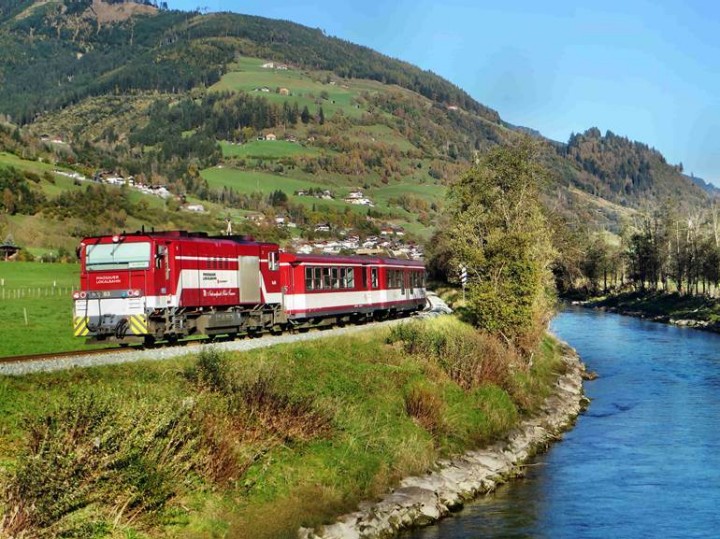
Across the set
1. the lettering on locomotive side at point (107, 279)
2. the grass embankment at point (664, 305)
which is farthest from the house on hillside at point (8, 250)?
the lettering on locomotive side at point (107, 279)

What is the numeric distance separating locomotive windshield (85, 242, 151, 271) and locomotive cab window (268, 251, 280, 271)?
9.48 metres

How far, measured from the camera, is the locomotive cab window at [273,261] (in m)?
36.7

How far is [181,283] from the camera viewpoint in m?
29.2

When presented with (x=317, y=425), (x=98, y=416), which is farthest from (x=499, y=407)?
(x=98, y=416)

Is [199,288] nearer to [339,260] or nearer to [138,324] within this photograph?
[138,324]

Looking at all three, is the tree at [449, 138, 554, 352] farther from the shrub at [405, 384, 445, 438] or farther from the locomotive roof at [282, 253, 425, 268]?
the shrub at [405, 384, 445, 438]

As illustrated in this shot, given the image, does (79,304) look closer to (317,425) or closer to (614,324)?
(317,425)

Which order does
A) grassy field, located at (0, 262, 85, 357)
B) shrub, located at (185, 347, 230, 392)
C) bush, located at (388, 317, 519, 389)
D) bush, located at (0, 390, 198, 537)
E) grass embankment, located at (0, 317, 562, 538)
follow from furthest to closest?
Answer: grassy field, located at (0, 262, 85, 357) < bush, located at (388, 317, 519, 389) < shrub, located at (185, 347, 230, 392) < grass embankment, located at (0, 317, 562, 538) < bush, located at (0, 390, 198, 537)

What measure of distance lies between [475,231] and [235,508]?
38.2m

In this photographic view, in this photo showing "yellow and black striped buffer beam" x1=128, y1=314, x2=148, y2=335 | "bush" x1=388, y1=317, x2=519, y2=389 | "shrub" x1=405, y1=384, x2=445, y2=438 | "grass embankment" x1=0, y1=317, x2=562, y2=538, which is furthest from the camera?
"bush" x1=388, y1=317, x2=519, y2=389

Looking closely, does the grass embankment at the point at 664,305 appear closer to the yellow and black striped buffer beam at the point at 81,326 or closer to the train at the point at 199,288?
the train at the point at 199,288

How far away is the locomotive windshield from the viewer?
2758 cm

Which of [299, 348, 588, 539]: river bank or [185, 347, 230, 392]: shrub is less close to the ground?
[185, 347, 230, 392]: shrub

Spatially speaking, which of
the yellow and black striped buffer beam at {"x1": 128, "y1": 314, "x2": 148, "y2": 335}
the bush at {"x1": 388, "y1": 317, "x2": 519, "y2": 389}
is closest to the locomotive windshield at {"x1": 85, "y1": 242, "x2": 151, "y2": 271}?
the yellow and black striped buffer beam at {"x1": 128, "y1": 314, "x2": 148, "y2": 335}
